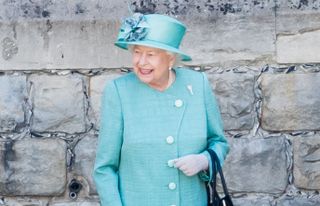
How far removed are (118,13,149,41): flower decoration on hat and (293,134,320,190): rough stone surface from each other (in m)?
1.57

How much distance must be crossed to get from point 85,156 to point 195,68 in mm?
755

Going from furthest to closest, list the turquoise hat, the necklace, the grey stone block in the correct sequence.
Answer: the grey stone block → the necklace → the turquoise hat

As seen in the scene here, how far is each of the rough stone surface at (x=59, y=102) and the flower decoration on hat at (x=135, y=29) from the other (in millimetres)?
1283

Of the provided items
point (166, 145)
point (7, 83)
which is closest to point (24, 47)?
point (7, 83)

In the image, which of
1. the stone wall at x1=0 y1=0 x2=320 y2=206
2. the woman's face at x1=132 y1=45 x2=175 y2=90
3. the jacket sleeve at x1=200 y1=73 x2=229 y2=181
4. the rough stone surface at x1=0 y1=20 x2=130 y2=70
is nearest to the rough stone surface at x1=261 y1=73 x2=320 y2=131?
the stone wall at x1=0 y1=0 x2=320 y2=206

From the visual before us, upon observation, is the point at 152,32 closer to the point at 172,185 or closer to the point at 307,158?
the point at 172,185

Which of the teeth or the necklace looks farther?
the necklace

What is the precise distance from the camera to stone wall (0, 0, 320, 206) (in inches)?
167

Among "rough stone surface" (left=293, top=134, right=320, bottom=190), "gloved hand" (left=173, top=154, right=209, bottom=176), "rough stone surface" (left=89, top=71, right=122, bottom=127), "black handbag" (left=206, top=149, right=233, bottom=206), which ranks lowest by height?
"rough stone surface" (left=293, top=134, right=320, bottom=190)

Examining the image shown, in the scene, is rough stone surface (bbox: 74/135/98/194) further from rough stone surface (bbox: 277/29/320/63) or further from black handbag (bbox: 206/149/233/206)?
black handbag (bbox: 206/149/233/206)

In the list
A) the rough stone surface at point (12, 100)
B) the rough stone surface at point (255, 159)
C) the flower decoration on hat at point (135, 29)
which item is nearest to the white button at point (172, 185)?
the flower decoration on hat at point (135, 29)

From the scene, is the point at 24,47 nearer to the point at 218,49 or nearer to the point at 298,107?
the point at 218,49

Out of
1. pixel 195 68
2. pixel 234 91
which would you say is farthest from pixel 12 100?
pixel 234 91

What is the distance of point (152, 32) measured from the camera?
3035 mm
